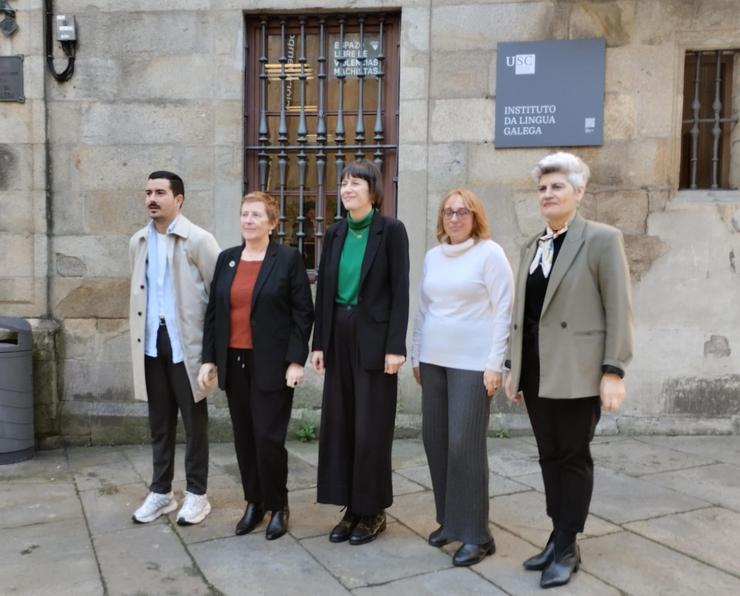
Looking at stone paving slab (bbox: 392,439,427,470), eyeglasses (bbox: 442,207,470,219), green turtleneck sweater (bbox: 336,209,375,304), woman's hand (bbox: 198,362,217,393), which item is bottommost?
stone paving slab (bbox: 392,439,427,470)

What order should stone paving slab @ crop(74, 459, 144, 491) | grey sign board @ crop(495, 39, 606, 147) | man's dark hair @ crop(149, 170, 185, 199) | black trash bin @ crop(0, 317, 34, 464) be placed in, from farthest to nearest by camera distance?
grey sign board @ crop(495, 39, 606, 147) → black trash bin @ crop(0, 317, 34, 464) → stone paving slab @ crop(74, 459, 144, 491) → man's dark hair @ crop(149, 170, 185, 199)

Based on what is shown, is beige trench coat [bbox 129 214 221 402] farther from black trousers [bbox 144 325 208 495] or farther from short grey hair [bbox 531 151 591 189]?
short grey hair [bbox 531 151 591 189]

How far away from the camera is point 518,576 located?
320 centimetres

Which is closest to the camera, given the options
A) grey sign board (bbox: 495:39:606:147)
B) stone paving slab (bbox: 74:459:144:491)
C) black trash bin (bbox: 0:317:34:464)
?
stone paving slab (bbox: 74:459:144:491)

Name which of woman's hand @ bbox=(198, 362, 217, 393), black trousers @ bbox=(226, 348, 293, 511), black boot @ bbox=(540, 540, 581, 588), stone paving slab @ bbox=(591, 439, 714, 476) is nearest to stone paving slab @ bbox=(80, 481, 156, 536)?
black trousers @ bbox=(226, 348, 293, 511)

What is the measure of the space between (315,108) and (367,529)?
11.8 ft

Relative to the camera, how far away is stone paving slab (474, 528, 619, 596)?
3049mm

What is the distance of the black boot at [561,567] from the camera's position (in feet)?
10.1

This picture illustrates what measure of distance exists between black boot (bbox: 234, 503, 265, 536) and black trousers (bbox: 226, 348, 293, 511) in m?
0.04

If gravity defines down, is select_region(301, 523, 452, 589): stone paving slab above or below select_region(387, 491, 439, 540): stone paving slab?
above

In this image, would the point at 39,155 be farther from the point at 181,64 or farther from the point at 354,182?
the point at 354,182

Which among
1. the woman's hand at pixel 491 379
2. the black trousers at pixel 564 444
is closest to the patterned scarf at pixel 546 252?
the black trousers at pixel 564 444

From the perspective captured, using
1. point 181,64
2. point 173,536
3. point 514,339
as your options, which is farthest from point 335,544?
point 181,64

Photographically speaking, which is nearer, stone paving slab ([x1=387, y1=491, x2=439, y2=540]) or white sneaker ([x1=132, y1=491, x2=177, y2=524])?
stone paving slab ([x1=387, y1=491, x2=439, y2=540])
